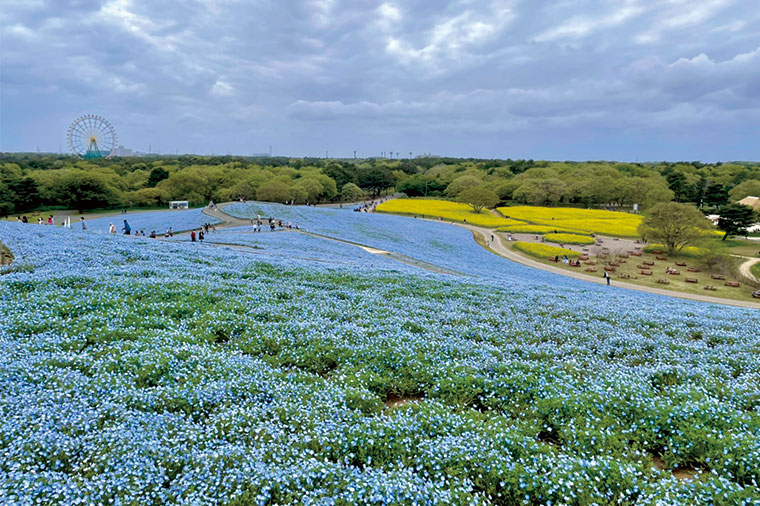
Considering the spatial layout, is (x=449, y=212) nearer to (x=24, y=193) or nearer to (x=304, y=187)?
(x=304, y=187)

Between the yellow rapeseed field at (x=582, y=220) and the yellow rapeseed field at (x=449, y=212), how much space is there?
6.36 m

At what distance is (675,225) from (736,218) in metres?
19.9

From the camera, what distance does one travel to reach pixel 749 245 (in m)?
63.6

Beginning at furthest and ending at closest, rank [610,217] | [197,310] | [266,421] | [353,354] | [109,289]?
[610,217], [109,289], [197,310], [353,354], [266,421]

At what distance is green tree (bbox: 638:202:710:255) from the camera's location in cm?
5194

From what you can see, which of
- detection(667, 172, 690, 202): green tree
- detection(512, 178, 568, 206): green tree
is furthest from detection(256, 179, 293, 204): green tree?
detection(667, 172, 690, 202): green tree

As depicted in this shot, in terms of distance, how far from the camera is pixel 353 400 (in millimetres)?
6797

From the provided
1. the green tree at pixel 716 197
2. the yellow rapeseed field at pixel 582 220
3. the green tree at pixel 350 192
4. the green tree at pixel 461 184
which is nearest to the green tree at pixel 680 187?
the green tree at pixel 716 197

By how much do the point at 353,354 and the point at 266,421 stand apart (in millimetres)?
2824

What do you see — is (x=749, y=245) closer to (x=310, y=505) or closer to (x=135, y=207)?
(x=310, y=505)

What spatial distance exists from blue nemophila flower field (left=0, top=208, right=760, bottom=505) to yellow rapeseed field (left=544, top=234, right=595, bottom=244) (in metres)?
51.9

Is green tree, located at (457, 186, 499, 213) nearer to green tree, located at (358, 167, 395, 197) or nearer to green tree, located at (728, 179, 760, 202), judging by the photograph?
green tree, located at (358, 167, 395, 197)

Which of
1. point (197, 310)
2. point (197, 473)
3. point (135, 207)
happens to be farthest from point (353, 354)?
point (135, 207)

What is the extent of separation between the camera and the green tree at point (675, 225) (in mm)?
51938
